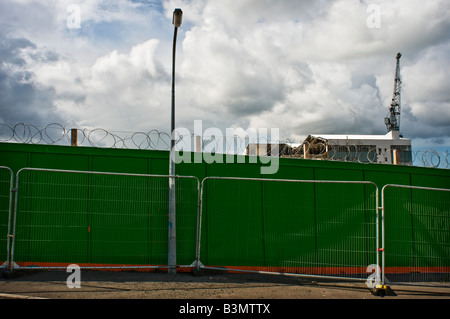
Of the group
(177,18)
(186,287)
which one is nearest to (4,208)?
(186,287)

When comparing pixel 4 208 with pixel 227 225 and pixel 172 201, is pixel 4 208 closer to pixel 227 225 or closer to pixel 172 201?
pixel 172 201

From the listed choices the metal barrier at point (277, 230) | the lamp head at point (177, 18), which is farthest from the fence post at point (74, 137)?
the lamp head at point (177, 18)

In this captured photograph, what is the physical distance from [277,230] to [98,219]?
4.62 m

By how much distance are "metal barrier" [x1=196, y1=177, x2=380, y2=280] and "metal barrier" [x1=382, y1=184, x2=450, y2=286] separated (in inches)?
42.7

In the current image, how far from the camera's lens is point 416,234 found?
9781 mm

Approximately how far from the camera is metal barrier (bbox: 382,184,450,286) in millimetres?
A: 9133

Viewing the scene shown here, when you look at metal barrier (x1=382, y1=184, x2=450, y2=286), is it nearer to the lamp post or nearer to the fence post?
the lamp post

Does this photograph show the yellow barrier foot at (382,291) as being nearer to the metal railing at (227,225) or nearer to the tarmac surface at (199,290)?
the tarmac surface at (199,290)

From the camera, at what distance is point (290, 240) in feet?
29.8

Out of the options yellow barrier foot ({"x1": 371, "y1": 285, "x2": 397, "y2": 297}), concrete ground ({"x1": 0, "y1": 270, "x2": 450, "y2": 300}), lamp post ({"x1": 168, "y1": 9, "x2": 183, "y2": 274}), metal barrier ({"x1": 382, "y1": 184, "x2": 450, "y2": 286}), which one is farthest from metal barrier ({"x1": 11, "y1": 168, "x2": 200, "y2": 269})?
metal barrier ({"x1": 382, "y1": 184, "x2": 450, "y2": 286})

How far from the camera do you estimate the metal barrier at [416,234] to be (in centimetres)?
913

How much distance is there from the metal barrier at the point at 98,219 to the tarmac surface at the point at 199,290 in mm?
400
